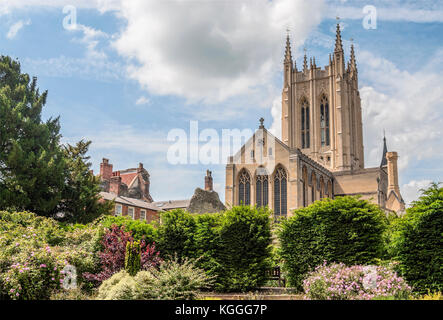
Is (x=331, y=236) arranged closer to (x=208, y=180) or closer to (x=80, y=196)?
(x=80, y=196)

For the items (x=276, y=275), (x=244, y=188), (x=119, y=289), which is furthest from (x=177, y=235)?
(x=244, y=188)

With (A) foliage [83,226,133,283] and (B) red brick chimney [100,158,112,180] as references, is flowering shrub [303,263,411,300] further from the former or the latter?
(B) red brick chimney [100,158,112,180]

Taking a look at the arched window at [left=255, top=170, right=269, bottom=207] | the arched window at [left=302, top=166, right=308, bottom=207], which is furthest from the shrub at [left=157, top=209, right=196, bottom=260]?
the arched window at [left=302, top=166, right=308, bottom=207]

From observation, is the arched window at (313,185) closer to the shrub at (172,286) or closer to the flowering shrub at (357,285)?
the flowering shrub at (357,285)

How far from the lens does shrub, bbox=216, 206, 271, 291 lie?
18062 millimetres

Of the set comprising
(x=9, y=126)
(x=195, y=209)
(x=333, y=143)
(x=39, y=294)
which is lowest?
(x=39, y=294)

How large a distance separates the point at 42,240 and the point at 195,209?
1075 cm

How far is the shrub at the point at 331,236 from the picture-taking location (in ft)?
54.1

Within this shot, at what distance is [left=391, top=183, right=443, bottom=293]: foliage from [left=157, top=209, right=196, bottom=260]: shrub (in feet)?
30.2

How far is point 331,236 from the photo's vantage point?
17.1 meters

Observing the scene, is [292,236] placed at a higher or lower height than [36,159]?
lower

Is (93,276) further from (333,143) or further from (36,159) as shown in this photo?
(333,143)

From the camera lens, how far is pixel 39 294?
14.1 meters
